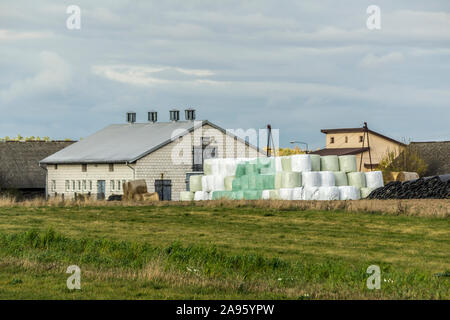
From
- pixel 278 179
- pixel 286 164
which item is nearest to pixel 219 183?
pixel 286 164

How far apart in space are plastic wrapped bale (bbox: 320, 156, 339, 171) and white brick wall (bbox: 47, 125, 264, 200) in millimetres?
17517

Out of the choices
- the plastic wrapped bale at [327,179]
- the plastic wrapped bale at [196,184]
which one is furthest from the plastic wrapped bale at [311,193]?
the plastic wrapped bale at [196,184]

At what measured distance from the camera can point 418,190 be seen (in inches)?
1516

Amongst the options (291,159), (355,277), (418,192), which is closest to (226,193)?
(291,159)

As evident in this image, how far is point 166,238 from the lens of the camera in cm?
2405

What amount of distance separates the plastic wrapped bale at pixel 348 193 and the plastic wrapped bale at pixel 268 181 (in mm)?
3600

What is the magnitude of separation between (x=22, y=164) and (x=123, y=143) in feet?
39.6

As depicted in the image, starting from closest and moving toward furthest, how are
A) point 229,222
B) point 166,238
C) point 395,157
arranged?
point 166,238, point 229,222, point 395,157

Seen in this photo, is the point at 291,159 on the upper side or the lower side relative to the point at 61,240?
upper

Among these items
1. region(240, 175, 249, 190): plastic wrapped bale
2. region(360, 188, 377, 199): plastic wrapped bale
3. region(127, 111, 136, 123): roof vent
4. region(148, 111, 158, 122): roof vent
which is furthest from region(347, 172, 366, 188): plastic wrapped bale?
region(127, 111, 136, 123): roof vent

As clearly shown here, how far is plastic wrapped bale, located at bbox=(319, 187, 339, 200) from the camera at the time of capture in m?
40.2

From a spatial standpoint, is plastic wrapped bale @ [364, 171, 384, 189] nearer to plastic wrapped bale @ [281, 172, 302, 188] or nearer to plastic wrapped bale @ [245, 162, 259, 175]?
plastic wrapped bale @ [281, 172, 302, 188]
